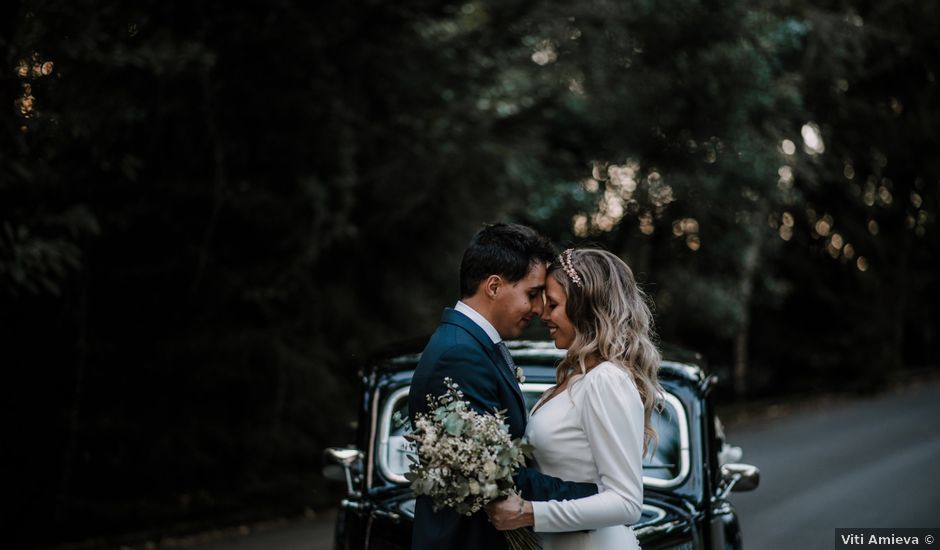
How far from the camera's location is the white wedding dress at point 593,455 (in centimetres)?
289

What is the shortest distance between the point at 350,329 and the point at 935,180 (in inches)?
632

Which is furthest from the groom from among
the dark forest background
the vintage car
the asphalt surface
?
the asphalt surface

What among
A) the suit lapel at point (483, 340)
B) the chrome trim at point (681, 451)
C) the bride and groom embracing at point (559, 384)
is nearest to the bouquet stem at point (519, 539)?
the bride and groom embracing at point (559, 384)

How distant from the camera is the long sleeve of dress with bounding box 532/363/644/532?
9.47 feet

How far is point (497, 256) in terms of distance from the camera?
3.11m

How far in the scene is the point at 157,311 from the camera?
8867 millimetres

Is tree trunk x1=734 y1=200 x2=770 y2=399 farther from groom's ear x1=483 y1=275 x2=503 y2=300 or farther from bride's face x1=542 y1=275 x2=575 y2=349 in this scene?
groom's ear x1=483 y1=275 x2=503 y2=300

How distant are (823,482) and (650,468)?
7.70 meters

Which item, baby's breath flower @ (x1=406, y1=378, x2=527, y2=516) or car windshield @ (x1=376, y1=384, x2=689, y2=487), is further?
car windshield @ (x1=376, y1=384, x2=689, y2=487)

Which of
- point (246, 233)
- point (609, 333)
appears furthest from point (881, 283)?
point (609, 333)

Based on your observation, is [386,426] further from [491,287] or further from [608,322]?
[608,322]

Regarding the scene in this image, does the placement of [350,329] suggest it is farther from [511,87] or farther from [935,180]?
[935,180]

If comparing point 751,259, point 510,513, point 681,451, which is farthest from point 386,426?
point 751,259

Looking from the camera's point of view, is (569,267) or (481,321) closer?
(481,321)
